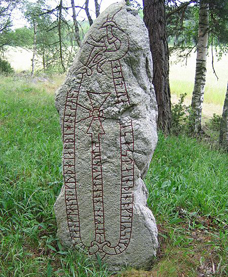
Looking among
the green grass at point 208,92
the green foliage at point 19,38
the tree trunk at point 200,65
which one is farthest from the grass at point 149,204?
the green foliage at point 19,38

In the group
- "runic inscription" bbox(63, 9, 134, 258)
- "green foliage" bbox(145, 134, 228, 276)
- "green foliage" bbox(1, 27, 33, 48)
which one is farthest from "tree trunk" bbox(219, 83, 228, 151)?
"green foliage" bbox(1, 27, 33, 48)

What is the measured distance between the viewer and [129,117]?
7.43 ft

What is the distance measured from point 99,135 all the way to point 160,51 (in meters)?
3.44

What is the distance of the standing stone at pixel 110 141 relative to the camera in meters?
2.19

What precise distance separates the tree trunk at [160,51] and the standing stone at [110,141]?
2.96 metres

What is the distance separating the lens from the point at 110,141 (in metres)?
2.29

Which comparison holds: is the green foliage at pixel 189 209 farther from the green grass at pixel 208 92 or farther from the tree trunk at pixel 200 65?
the green grass at pixel 208 92

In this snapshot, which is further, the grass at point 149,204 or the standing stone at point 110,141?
the grass at point 149,204

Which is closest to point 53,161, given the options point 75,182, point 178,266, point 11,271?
point 75,182

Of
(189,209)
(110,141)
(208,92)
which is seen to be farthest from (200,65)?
(208,92)

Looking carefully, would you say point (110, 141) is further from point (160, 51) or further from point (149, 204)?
point (160, 51)

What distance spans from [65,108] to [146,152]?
0.74 metres

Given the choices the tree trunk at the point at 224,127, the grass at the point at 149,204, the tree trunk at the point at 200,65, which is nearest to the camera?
the grass at the point at 149,204

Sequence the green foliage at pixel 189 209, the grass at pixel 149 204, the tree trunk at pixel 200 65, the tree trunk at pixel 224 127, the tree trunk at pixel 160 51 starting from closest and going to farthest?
the grass at pixel 149 204, the green foliage at pixel 189 209, the tree trunk at pixel 160 51, the tree trunk at pixel 224 127, the tree trunk at pixel 200 65
